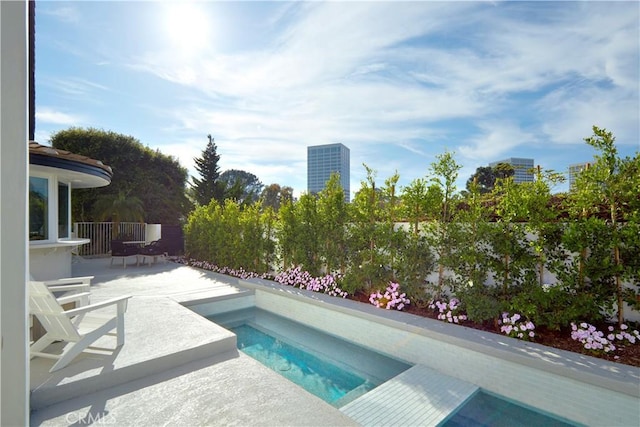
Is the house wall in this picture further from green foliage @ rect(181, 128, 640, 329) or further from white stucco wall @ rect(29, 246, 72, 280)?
white stucco wall @ rect(29, 246, 72, 280)

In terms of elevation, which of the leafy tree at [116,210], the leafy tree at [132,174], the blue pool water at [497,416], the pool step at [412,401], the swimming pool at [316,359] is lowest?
the swimming pool at [316,359]

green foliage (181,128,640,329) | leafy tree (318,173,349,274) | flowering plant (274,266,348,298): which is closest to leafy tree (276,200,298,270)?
green foliage (181,128,640,329)

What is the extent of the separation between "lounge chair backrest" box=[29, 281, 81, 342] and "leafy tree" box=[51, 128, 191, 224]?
1688 centimetres

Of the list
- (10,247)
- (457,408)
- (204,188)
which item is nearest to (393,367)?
(457,408)

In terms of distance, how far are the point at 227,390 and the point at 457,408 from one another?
2584 millimetres

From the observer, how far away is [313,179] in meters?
57.7

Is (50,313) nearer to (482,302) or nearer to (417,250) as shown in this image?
(417,250)

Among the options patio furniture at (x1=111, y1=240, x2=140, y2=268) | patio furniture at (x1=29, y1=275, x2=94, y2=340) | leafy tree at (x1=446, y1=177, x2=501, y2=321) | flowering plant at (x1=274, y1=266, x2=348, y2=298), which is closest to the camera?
patio furniture at (x1=29, y1=275, x2=94, y2=340)

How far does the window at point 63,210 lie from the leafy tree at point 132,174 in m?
11.3

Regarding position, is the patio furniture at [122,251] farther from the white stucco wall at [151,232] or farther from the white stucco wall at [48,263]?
the white stucco wall at [151,232]

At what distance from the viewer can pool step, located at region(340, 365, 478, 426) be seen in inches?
130

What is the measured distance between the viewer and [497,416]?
3.60 m

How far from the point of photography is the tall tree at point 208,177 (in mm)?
25953

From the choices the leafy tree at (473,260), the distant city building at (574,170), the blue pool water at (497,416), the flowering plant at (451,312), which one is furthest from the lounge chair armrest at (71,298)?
the distant city building at (574,170)
